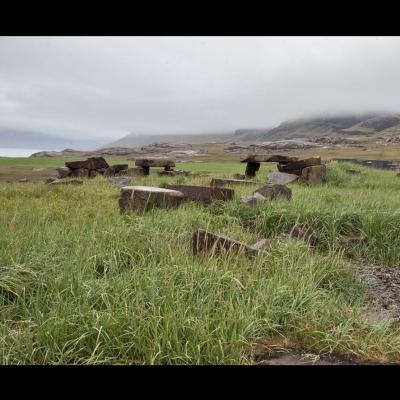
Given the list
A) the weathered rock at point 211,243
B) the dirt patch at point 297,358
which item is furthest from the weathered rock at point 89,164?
the dirt patch at point 297,358

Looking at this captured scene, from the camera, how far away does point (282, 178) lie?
1703cm

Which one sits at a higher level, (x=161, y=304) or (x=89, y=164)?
(x=89, y=164)

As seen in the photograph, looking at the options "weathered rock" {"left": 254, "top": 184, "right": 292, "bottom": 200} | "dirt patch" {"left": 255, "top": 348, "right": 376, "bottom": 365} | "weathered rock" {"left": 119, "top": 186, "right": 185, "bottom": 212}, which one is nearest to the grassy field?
"dirt patch" {"left": 255, "top": 348, "right": 376, "bottom": 365}

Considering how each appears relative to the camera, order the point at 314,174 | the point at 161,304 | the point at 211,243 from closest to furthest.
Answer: the point at 161,304 < the point at 211,243 < the point at 314,174

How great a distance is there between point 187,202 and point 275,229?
8.15 ft

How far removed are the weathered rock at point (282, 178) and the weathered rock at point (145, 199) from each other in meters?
8.83

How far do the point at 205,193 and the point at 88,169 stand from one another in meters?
15.0

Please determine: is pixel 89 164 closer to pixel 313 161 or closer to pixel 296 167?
pixel 296 167

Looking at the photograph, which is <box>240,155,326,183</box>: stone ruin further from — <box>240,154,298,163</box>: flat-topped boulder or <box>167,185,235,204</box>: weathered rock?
<box>167,185,235,204</box>: weathered rock

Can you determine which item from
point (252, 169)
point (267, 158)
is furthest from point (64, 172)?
point (267, 158)

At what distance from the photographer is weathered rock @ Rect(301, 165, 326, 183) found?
1642cm

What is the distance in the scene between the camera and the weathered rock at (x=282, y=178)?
16569 millimetres

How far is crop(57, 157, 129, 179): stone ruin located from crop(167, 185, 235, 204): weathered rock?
13.0 metres
